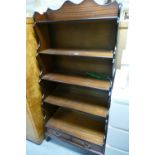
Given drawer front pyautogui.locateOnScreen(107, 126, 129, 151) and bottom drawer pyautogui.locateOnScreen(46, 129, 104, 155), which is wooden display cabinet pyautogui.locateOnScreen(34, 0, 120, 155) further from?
drawer front pyautogui.locateOnScreen(107, 126, 129, 151)

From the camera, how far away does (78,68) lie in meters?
1.54

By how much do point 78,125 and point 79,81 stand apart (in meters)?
0.59

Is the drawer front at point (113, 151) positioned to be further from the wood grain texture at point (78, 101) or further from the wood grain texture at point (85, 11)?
the wood grain texture at point (85, 11)

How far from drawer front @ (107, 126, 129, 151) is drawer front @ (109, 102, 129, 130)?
0.20ft

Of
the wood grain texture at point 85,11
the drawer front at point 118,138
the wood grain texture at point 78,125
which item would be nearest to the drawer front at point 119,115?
the drawer front at point 118,138

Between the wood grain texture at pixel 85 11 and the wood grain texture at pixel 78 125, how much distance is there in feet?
3.80

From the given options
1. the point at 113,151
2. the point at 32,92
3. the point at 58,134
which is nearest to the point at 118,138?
the point at 113,151

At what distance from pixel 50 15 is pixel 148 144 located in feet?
3.95

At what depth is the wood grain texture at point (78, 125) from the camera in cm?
143

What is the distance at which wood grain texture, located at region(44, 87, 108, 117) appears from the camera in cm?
136

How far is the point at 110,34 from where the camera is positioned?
1.24 metres

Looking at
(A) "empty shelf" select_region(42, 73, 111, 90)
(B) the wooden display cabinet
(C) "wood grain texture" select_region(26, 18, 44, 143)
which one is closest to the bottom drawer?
(B) the wooden display cabinet
